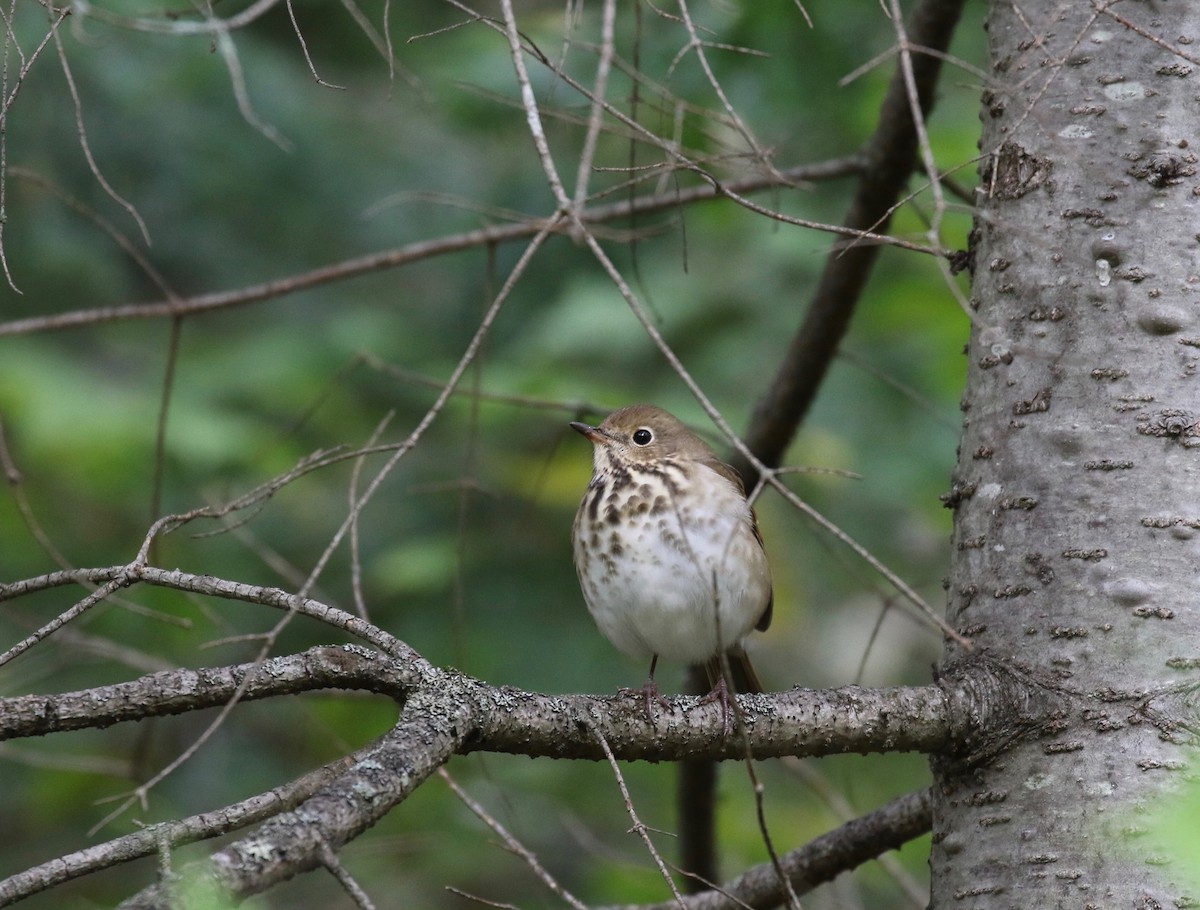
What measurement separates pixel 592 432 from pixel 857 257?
1.03 metres

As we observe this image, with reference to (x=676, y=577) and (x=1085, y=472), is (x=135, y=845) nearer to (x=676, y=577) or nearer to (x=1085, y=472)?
(x=1085, y=472)

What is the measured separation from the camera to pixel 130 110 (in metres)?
6.65

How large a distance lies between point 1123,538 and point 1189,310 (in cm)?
50

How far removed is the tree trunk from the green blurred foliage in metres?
1.81

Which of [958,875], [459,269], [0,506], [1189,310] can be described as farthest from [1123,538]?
[0,506]

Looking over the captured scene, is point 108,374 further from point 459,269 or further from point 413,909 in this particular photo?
point 413,909

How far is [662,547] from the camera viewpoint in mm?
3713

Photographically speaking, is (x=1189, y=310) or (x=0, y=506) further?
(x=0, y=506)

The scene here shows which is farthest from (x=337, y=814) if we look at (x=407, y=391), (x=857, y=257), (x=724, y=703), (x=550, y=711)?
(x=407, y=391)

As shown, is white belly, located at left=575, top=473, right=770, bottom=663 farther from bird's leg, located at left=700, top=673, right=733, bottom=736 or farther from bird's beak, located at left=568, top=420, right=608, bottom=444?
bird's leg, located at left=700, top=673, right=733, bottom=736

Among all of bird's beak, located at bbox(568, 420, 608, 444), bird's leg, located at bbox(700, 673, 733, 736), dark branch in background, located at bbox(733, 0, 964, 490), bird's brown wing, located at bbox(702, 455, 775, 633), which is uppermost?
dark branch in background, located at bbox(733, 0, 964, 490)

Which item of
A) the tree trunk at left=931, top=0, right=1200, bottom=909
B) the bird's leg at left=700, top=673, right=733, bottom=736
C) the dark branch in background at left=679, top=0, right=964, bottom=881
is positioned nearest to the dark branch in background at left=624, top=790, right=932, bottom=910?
the tree trunk at left=931, top=0, right=1200, bottom=909

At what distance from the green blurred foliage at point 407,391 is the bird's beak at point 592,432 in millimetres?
779

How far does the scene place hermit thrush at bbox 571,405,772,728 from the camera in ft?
12.2
